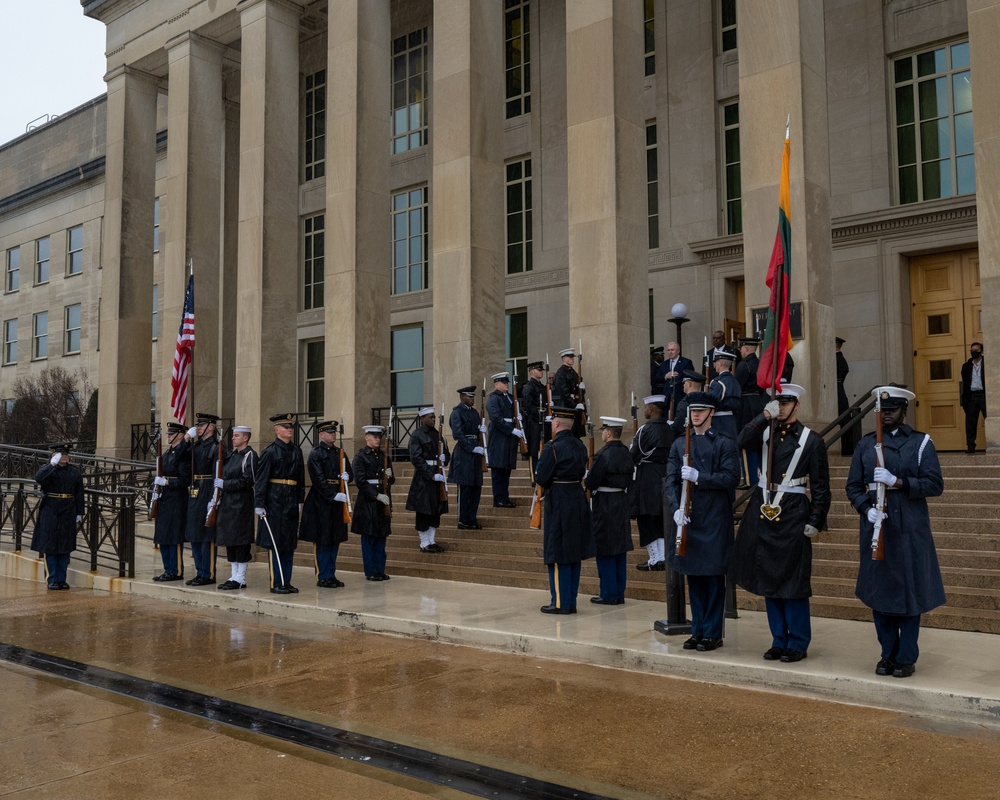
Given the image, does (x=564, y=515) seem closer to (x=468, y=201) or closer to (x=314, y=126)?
(x=468, y=201)

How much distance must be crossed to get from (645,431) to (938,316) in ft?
29.8

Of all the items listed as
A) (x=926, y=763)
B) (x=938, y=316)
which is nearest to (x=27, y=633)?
(x=926, y=763)

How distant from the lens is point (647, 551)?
1113 centimetres

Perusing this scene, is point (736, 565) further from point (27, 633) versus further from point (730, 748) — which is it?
point (27, 633)

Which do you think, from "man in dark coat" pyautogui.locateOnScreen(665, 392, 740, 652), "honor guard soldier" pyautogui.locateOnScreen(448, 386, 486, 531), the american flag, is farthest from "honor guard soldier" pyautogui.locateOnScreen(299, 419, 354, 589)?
"man in dark coat" pyautogui.locateOnScreen(665, 392, 740, 652)

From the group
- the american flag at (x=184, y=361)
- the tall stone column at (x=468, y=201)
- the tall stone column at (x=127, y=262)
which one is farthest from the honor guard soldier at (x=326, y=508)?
the tall stone column at (x=127, y=262)

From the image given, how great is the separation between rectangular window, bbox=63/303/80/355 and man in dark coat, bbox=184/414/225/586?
2785 cm

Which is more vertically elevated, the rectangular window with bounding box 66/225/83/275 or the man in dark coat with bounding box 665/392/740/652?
the rectangular window with bounding box 66/225/83/275

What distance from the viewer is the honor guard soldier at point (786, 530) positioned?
23.1 feet

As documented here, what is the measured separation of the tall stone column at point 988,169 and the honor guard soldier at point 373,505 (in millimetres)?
7641

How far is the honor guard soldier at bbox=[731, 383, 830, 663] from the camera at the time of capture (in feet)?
23.1

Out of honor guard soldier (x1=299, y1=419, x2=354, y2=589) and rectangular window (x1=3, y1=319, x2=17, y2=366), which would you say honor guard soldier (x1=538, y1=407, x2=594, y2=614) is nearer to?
honor guard soldier (x1=299, y1=419, x2=354, y2=589)

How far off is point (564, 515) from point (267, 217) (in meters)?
13.7

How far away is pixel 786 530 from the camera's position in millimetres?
7141
